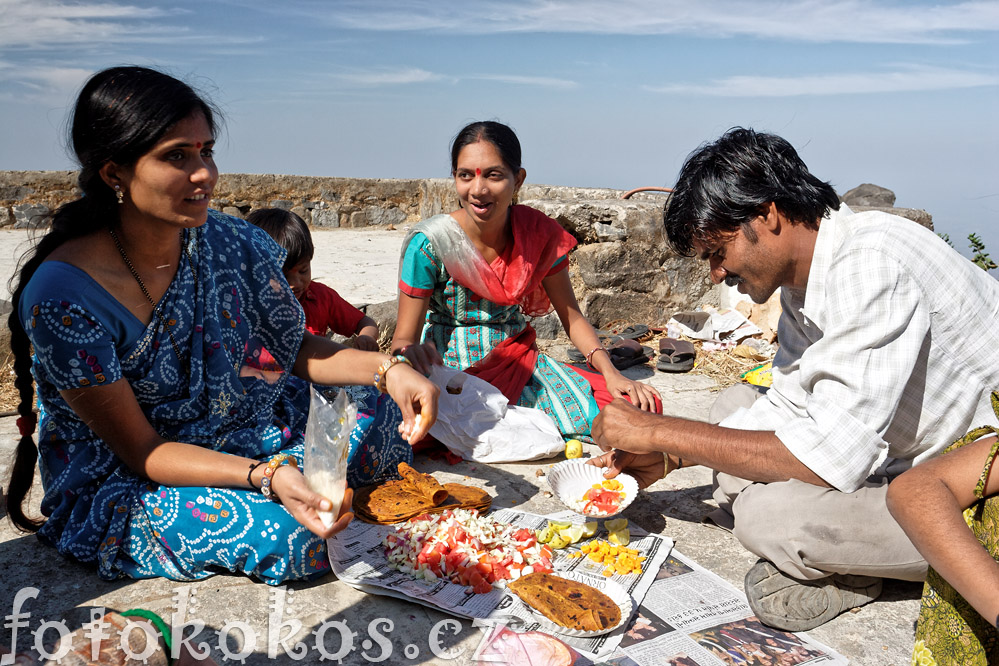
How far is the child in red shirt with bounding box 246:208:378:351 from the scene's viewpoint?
A: 144 inches

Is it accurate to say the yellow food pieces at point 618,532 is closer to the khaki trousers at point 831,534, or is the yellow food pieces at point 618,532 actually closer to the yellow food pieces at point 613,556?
the yellow food pieces at point 613,556

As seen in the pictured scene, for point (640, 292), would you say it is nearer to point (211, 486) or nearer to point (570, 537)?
point (570, 537)

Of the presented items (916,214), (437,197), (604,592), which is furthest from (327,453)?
(437,197)

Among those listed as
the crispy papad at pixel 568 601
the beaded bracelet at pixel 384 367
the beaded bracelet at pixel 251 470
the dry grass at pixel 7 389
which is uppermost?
the beaded bracelet at pixel 384 367

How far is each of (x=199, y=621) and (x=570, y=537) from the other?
125cm

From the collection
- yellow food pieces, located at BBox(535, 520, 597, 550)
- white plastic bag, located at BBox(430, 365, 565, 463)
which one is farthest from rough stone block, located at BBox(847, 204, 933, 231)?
yellow food pieces, located at BBox(535, 520, 597, 550)

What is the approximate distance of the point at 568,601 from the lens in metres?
2.25

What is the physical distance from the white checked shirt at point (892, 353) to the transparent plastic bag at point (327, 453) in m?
1.28

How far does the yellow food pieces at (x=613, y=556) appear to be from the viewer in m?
2.54

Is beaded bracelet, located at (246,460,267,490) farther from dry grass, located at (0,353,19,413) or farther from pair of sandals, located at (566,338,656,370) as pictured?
pair of sandals, located at (566,338,656,370)

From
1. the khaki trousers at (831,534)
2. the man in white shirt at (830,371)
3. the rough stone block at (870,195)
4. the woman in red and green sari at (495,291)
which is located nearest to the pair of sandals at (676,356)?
the woman in red and green sari at (495,291)

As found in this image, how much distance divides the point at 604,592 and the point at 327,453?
1.00 m

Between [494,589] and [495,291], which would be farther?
[495,291]

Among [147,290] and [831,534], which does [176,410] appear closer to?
[147,290]
